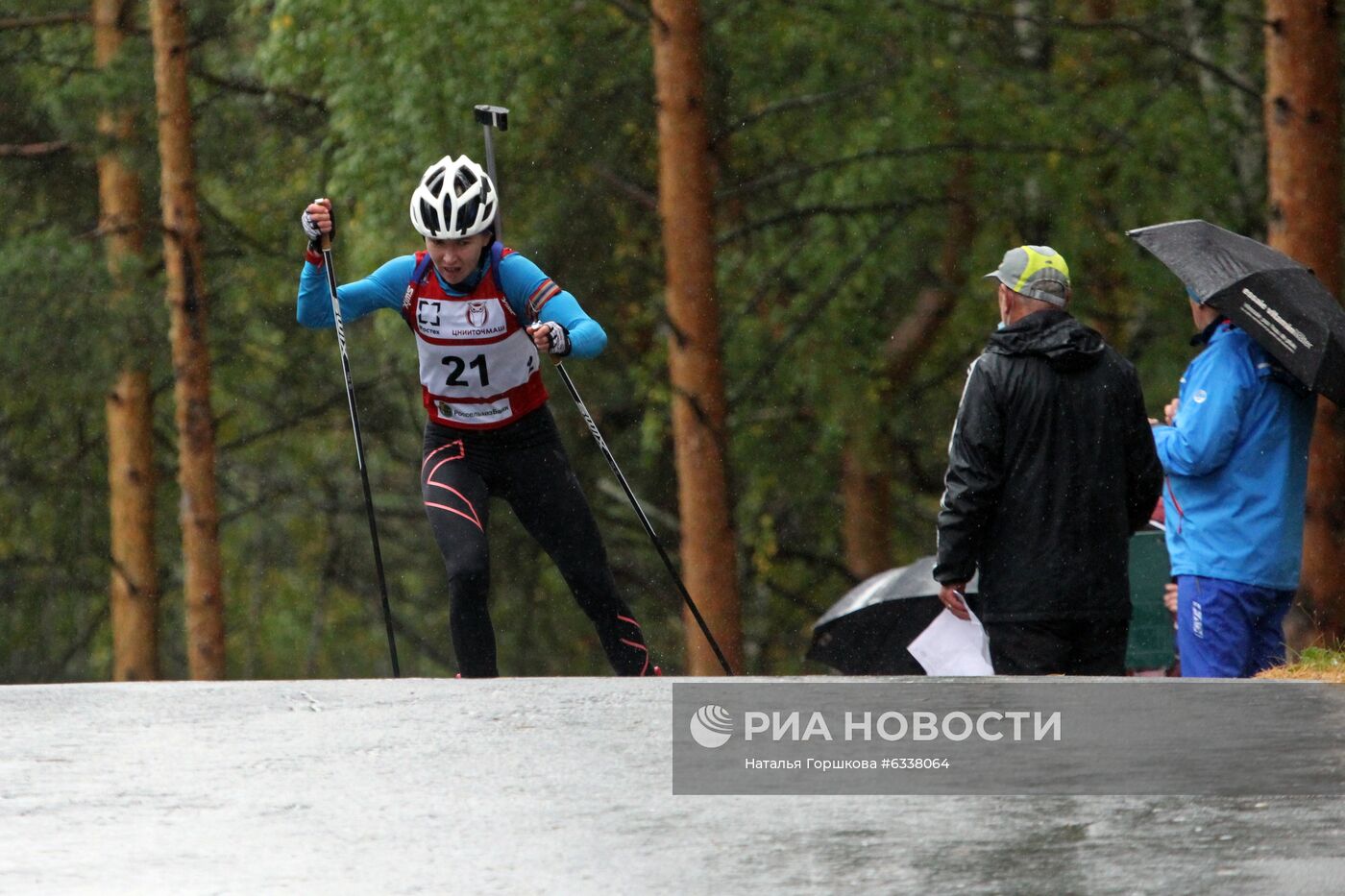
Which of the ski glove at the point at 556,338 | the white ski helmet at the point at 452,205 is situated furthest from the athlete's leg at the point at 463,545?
the white ski helmet at the point at 452,205

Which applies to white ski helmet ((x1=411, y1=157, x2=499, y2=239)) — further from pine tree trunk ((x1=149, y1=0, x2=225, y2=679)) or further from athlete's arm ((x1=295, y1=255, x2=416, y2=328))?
pine tree trunk ((x1=149, y1=0, x2=225, y2=679))

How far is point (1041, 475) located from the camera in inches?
251

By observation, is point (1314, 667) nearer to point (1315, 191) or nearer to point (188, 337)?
point (1315, 191)

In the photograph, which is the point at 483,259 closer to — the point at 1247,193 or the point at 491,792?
the point at 491,792

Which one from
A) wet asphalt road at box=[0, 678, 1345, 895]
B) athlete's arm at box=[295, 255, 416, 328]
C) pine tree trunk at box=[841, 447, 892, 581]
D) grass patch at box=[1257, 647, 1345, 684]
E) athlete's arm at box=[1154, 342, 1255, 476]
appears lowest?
pine tree trunk at box=[841, 447, 892, 581]

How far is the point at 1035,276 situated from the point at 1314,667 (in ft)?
5.33

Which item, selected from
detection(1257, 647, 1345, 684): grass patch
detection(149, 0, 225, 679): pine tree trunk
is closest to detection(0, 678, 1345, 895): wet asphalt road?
detection(1257, 647, 1345, 684): grass patch

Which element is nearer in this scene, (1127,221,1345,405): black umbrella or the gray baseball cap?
the gray baseball cap

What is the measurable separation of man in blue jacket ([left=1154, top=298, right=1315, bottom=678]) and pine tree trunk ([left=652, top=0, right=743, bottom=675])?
7.25 m

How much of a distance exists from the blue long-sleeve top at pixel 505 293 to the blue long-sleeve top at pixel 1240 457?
6.58 feet

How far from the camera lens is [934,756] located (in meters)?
5.29

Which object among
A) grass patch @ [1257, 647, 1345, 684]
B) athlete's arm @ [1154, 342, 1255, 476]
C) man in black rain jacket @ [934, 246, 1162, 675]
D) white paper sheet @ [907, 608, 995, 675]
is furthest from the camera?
athlete's arm @ [1154, 342, 1255, 476]

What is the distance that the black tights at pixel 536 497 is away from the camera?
7719 mm

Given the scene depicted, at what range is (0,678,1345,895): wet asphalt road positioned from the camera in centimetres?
418
